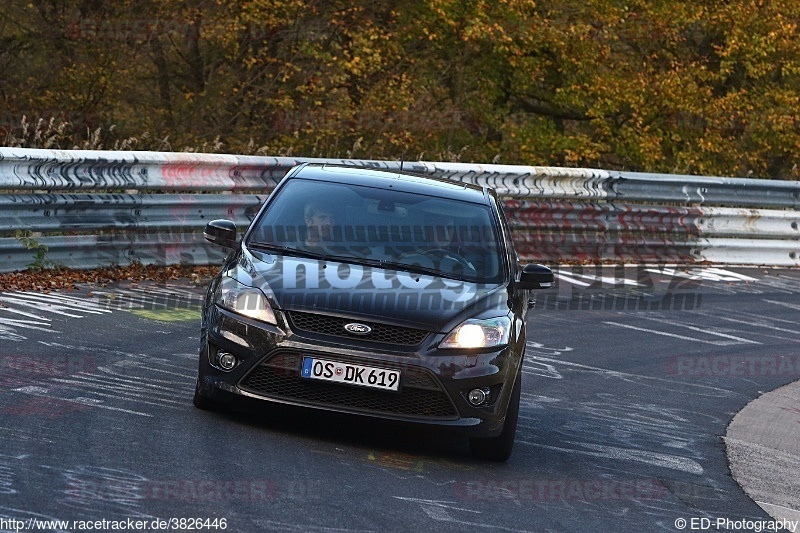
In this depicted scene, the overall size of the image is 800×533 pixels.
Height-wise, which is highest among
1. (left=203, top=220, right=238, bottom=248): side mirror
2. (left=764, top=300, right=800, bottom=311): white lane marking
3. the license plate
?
(left=203, top=220, right=238, bottom=248): side mirror

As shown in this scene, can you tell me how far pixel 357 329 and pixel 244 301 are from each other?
67 centimetres

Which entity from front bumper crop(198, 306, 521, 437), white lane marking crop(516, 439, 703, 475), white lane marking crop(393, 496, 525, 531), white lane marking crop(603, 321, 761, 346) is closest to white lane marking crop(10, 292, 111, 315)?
front bumper crop(198, 306, 521, 437)

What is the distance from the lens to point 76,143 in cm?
2323

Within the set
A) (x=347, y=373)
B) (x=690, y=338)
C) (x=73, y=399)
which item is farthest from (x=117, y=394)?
(x=690, y=338)

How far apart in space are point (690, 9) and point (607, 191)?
9877mm

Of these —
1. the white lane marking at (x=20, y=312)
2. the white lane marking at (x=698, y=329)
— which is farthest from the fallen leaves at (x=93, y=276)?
the white lane marking at (x=698, y=329)

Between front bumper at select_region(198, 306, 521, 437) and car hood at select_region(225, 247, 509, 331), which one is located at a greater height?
car hood at select_region(225, 247, 509, 331)

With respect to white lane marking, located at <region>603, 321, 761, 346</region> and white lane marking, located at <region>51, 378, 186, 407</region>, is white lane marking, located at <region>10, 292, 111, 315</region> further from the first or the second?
white lane marking, located at <region>603, 321, 761, 346</region>

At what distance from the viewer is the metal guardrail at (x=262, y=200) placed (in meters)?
13.4

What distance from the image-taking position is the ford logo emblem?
757 cm

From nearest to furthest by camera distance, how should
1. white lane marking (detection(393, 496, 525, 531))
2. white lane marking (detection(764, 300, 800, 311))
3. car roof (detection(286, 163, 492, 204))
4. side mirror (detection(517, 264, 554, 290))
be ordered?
white lane marking (detection(393, 496, 525, 531)), side mirror (detection(517, 264, 554, 290)), car roof (detection(286, 163, 492, 204)), white lane marking (detection(764, 300, 800, 311))

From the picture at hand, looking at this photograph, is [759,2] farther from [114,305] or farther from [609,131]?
[114,305]

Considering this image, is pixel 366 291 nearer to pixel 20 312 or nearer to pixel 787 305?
pixel 20 312

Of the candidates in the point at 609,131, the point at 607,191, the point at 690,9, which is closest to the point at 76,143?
the point at 607,191
